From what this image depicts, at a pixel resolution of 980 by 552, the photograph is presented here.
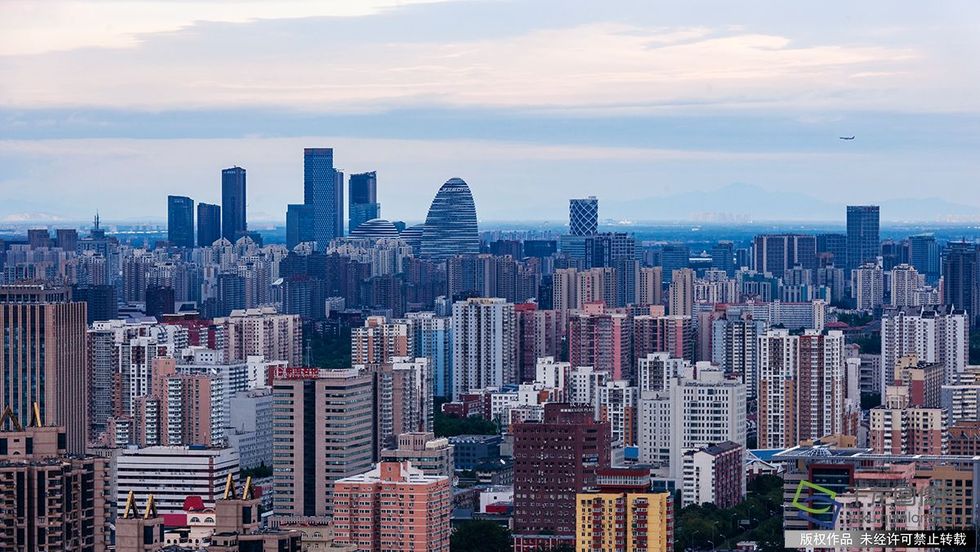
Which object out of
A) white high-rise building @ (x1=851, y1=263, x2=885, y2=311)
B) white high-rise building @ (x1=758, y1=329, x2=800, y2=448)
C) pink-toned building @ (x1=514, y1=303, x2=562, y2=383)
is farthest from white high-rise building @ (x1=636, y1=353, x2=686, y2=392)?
white high-rise building @ (x1=851, y1=263, x2=885, y2=311)

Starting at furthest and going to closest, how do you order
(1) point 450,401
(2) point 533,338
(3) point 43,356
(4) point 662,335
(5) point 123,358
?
(2) point 533,338 → (4) point 662,335 → (1) point 450,401 → (5) point 123,358 → (3) point 43,356

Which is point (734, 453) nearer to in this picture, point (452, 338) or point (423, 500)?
point (423, 500)

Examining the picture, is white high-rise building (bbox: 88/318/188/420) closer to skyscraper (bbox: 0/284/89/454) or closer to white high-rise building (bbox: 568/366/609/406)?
skyscraper (bbox: 0/284/89/454)

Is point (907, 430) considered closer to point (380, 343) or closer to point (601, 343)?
point (380, 343)

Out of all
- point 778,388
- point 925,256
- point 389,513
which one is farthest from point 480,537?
point 925,256

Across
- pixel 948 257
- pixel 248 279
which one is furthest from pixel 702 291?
pixel 248 279

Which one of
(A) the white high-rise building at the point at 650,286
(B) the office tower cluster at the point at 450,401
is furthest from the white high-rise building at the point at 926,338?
(A) the white high-rise building at the point at 650,286
